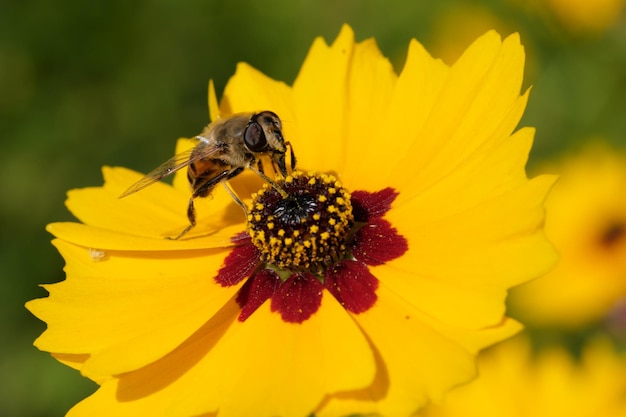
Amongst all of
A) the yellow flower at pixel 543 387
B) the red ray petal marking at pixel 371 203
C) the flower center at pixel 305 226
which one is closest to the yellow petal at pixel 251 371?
the flower center at pixel 305 226

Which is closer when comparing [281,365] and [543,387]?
[281,365]

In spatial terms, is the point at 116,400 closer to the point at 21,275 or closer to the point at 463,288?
the point at 463,288

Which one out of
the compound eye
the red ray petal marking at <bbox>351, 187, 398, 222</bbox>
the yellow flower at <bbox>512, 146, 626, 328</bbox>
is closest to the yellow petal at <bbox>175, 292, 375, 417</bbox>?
the red ray petal marking at <bbox>351, 187, 398, 222</bbox>

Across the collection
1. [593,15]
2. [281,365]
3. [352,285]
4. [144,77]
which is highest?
[144,77]

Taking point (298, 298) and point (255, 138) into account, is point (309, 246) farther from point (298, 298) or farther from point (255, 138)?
point (255, 138)

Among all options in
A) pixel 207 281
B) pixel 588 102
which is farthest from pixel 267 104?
pixel 588 102

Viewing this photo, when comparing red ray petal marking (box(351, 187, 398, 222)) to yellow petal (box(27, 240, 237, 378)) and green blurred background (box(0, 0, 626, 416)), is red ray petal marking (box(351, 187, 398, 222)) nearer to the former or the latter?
yellow petal (box(27, 240, 237, 378))

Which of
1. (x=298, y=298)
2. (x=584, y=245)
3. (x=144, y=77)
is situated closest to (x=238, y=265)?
(x=298, y=298)

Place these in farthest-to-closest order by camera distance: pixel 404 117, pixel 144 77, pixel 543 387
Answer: pixel 144 77, pixel 543 387, pixel 404 117
